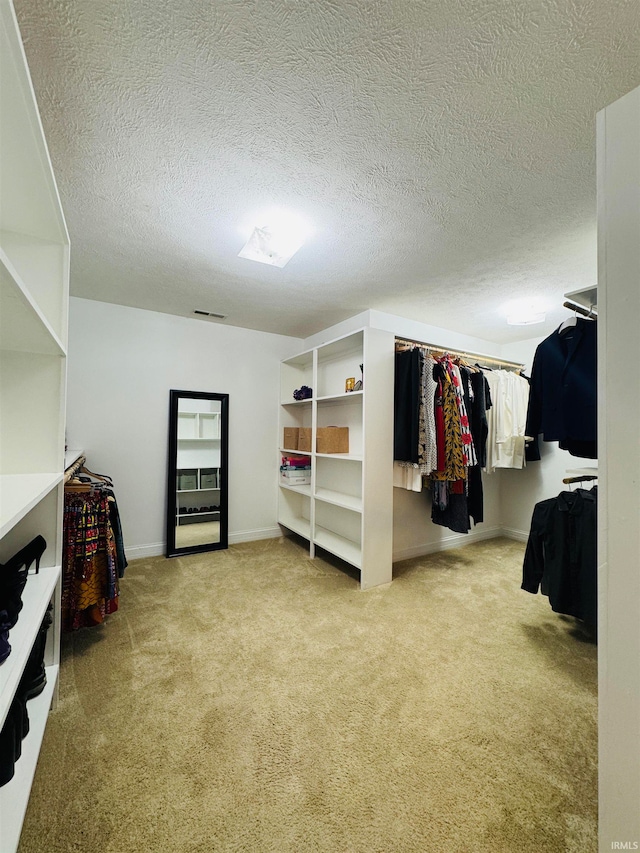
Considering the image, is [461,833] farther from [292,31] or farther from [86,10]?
[86,10]

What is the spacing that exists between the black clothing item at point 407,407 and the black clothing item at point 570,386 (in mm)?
949

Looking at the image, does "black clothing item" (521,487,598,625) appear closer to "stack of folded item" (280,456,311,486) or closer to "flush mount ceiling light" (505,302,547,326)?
"flush mount ceiling light" (505,302,547,326)

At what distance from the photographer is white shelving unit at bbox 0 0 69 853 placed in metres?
0.93

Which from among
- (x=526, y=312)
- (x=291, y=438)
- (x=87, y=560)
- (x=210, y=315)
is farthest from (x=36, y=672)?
(x=526, y=312)

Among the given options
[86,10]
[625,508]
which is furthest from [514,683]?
[86,10]

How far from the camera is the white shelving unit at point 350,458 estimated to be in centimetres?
271

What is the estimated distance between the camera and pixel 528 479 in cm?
393

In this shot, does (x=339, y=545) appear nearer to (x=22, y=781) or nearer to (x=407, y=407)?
(x=407, y=407)

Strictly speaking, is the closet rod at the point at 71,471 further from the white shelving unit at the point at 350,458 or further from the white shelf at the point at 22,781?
the white shelving unit at the point at 350,458

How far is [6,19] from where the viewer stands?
0.70 m

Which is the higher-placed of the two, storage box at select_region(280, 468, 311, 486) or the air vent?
the air vent

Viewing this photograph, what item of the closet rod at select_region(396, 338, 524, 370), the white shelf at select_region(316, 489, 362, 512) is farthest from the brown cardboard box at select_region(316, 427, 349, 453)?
the closet rod at select_region(396, 338, 524, 370)

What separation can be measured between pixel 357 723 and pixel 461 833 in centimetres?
48

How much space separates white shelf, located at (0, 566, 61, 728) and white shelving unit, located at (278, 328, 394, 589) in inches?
76.7
